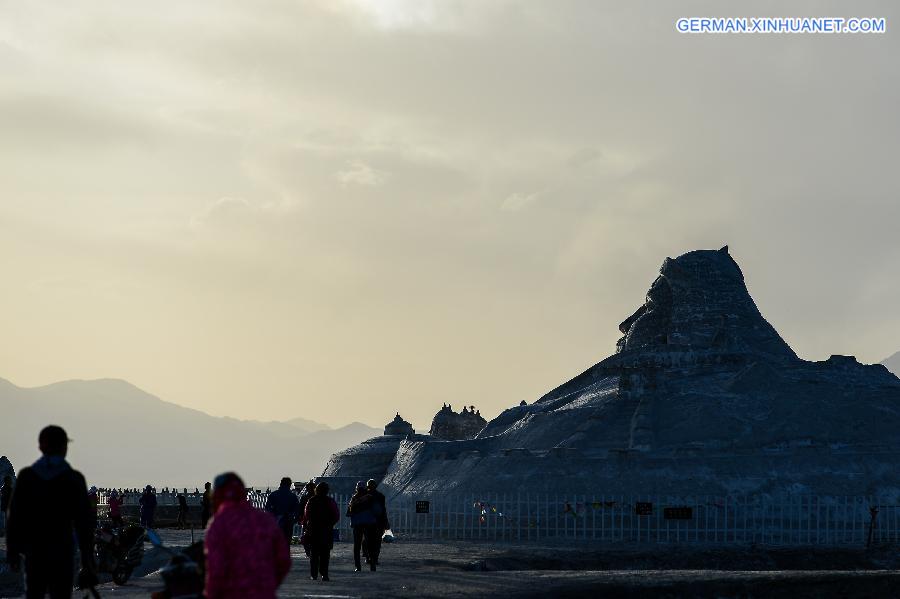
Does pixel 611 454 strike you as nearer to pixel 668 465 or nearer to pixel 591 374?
pixel 668 465

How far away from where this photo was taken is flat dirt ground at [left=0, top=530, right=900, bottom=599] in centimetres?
1958

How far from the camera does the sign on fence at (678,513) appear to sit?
121 feet

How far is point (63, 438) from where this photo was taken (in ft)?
40.9

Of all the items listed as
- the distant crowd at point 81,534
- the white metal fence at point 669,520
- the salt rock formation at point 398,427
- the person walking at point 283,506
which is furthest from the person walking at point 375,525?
the salt rock formation at point 398,427

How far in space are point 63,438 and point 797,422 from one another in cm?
3571

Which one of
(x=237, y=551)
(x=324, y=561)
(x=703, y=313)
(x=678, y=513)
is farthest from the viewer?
(x=703, y=313)

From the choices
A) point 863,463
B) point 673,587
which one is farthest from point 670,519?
point 673,587

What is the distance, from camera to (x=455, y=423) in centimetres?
6575

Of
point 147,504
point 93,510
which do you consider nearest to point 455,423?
point 147,504

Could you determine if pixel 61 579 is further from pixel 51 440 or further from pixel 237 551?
pixel 237 551

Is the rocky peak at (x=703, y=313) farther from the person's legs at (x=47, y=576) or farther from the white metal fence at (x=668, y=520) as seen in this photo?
the person's legs at (x=47, y=576)

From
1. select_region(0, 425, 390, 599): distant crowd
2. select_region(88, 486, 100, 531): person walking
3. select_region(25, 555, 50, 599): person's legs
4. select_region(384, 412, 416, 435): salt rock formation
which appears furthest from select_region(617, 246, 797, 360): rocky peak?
select_region(25, 555, 50, 599): person's legs

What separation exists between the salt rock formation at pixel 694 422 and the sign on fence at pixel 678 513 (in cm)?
240

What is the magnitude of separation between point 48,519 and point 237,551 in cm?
325
